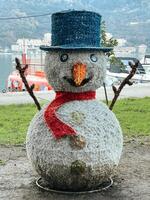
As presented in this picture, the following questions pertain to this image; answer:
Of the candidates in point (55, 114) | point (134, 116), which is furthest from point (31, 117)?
point (55, 114)

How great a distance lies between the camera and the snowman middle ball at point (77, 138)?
6152 millimetres

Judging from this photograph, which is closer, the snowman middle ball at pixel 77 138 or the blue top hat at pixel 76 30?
the snowman middle ball at pixel 77 138

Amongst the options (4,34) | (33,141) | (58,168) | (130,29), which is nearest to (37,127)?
(33,141)

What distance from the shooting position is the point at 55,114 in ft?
20.7

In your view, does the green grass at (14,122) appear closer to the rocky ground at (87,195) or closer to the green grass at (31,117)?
the green grass at (31,117)

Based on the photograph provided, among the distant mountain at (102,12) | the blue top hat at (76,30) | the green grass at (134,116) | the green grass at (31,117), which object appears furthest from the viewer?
the distant mountain at (102,12)

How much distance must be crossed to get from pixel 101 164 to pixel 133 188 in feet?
2.10

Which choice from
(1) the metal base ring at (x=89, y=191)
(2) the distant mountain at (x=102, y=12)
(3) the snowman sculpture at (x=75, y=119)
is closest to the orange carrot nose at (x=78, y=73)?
(3) the snowman sculpture at (x=75, y=119)

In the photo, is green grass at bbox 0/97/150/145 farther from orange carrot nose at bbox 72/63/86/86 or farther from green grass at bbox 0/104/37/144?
orange carrot nose at bbox 72/63/86/86

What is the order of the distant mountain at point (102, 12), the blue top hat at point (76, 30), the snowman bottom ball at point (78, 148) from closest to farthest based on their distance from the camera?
the snowman bottom ball at point (78, 148)
the blue top hat at point (76, 30)
the distant mountain at point (102, 12)

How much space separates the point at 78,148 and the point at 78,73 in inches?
33.2

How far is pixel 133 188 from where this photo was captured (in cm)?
660

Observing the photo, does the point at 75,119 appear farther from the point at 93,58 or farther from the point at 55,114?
the point at 93,58

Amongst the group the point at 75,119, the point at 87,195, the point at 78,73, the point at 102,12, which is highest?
the point at 78,73
